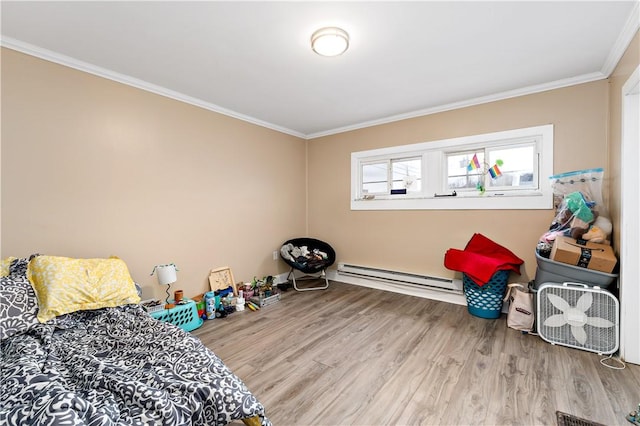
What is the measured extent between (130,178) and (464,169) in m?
3.70

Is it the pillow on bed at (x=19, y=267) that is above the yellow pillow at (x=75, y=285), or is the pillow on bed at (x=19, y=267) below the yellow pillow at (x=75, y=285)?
above

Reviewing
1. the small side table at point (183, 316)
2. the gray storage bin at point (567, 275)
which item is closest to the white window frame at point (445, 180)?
the gray storage bin at point (567, 275)

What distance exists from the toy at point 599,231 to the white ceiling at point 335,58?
52.2 inches

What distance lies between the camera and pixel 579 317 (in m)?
2.22

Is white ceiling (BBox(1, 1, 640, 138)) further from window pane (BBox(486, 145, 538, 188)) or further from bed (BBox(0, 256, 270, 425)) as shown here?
bed (BBox(0, 256, 270, 425))

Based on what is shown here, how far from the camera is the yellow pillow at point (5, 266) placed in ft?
6.09

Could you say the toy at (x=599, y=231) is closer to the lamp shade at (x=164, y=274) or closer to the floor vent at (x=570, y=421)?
the floor vent at (x=570, y=421)

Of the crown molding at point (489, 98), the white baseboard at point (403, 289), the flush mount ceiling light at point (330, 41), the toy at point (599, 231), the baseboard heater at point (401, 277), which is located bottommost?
the white baseboard at point (403, 289)

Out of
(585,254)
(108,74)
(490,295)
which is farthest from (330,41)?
(490,295)

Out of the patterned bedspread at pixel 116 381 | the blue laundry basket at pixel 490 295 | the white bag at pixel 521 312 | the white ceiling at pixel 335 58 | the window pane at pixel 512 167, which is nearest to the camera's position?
the patterned bedspread at pixel 116 381

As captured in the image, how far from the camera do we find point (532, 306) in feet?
8.33

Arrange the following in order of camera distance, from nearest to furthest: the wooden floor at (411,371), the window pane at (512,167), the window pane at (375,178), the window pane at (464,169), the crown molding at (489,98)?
the wooden floor at (411,371), the crown molding at (489,98), the window pane at (512,167), the window pane at (464,169), the window pane at (375,178)

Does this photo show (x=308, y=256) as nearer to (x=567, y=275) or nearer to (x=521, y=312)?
(x=521, y=312)

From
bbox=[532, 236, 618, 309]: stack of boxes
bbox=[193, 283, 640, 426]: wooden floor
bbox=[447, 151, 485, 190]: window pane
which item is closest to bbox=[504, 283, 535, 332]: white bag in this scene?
bbox=[193, 283, 640, 426]: wooden floor
